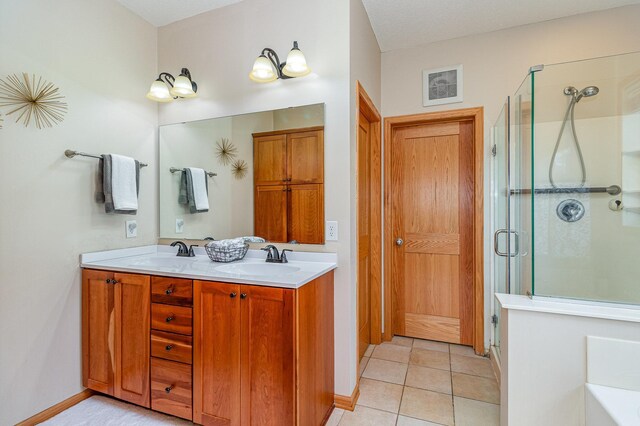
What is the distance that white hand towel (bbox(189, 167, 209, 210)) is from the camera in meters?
2.30

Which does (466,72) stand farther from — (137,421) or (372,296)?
(137,421)

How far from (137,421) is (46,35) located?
238cm

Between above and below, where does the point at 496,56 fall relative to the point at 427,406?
above

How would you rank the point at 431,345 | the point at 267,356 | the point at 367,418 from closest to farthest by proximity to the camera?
the point at 267,356 < the point at 367,418 < the point at 431,345

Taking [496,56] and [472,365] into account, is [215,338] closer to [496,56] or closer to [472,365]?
[472,365]

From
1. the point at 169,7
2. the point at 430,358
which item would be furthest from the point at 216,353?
the point at 169,7

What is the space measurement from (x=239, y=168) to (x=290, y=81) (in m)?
0.72

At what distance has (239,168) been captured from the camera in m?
2.17

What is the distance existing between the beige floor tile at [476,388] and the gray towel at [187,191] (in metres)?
2.26

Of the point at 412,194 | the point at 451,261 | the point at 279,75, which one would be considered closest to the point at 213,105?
the point at 279,75

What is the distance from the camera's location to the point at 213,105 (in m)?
2.28

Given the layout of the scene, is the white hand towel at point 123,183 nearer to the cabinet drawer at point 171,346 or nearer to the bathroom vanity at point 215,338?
the bathroom vanity at point 215,338

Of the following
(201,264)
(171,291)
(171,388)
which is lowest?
(171,388)

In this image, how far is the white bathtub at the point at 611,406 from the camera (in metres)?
1.08
